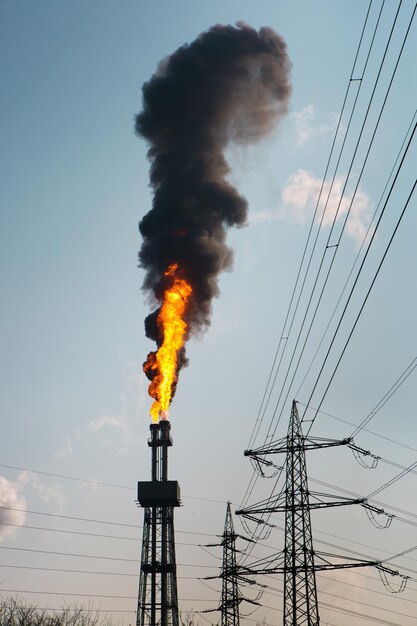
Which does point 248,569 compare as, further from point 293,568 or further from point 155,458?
point 155,458

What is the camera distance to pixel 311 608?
113ft

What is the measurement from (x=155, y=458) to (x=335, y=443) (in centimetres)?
3200

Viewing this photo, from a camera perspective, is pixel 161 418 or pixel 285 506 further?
pixel 161 418

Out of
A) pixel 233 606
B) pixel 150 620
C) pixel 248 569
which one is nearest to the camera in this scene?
pixel 248 569

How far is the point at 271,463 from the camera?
43875 mm

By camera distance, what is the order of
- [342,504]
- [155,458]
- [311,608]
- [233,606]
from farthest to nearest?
[155,458], [233,606], [342,504], [311,608]

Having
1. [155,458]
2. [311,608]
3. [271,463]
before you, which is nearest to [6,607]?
[155,458]

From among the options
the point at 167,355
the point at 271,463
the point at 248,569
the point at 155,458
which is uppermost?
the point at 167,355

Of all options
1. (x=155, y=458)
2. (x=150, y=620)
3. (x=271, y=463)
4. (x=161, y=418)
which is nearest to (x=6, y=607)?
(x=150, y=620)

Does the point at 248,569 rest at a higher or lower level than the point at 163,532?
lower

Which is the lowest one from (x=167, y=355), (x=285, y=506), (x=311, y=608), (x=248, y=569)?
(x=311, y=608)

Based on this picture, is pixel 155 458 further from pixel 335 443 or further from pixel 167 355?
pixel 335 443

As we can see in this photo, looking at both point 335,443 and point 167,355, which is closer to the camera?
point 335,443

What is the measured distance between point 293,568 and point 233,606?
2029 centimetres
